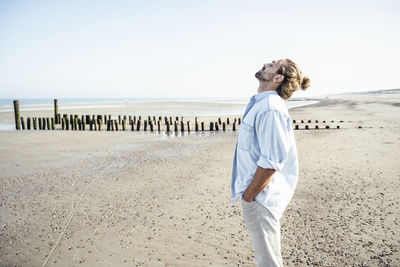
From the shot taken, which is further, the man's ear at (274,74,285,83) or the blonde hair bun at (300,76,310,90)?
the blonde hair bun at (300,76,310,90)

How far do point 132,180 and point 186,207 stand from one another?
8.90 feet

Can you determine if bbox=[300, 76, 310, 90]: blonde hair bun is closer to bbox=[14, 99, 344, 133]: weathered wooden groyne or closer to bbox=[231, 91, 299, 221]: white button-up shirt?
bbox=[231, 91, 299, 221]: white button-up shirt

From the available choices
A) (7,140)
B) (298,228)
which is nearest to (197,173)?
(298,228)

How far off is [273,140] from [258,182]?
0.38m

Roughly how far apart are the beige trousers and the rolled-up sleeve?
431 millimetres

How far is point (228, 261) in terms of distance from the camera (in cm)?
402

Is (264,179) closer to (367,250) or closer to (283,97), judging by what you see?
(283,97)

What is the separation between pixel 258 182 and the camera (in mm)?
2234

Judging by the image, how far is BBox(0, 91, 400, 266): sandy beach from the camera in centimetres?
420

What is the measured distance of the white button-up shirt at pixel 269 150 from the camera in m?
2.14

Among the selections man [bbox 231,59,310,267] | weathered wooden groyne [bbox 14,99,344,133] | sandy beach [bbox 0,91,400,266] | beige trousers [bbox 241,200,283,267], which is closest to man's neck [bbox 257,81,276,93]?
man [bbox 231,59,310,267]

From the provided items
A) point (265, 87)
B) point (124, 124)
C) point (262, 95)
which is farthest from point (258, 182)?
point (124, 124)

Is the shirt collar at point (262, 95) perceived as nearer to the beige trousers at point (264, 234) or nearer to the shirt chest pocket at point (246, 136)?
the shirt chest pocket at point (246, 136)

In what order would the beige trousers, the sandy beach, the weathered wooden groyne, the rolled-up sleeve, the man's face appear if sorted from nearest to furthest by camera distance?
1. the rolled-up sleeve
2. the beige trousers
3. the man's face
4. the sandy beach
5. the weathered wooden groyne
